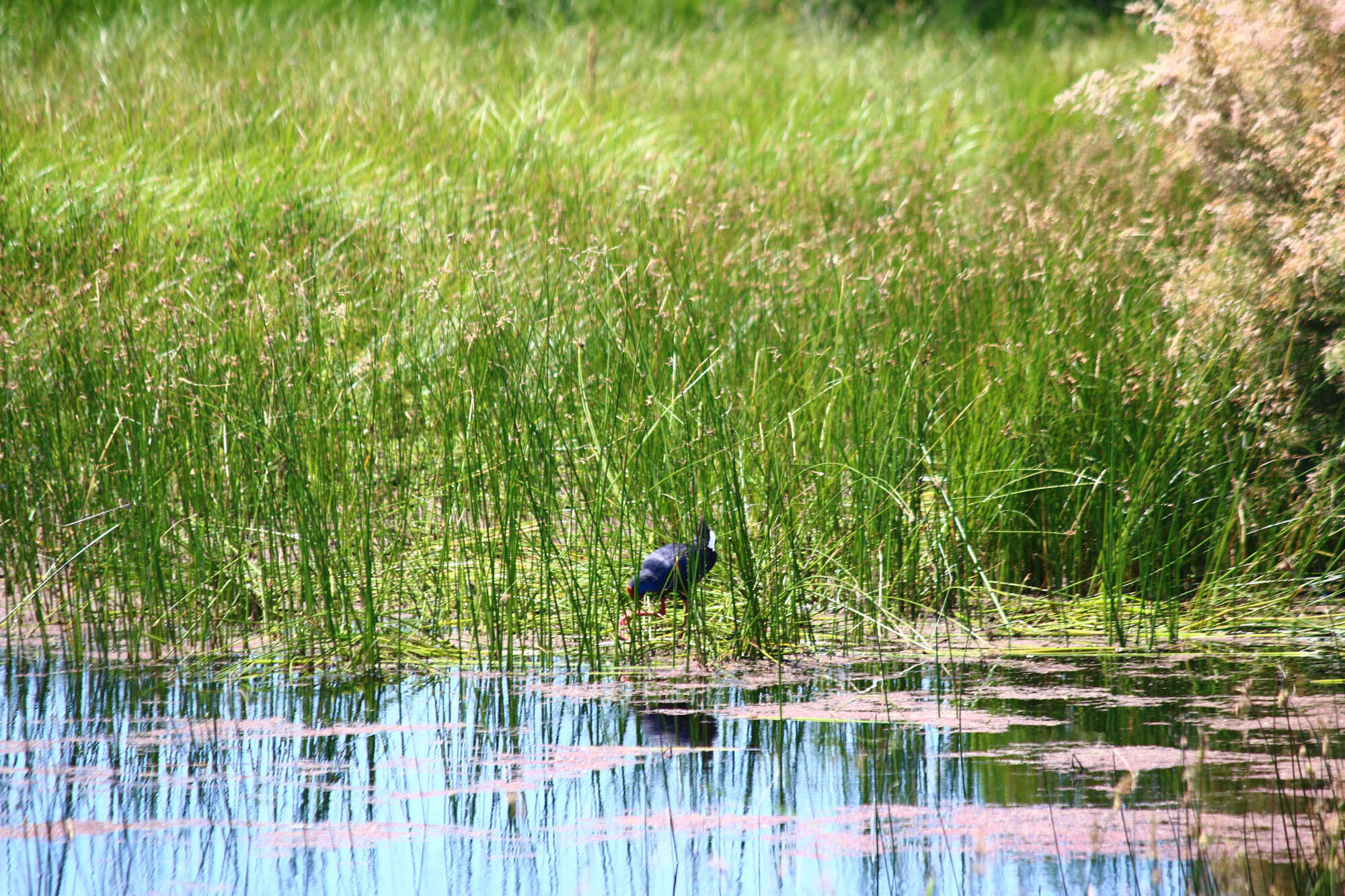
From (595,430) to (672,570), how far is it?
0.68 meters

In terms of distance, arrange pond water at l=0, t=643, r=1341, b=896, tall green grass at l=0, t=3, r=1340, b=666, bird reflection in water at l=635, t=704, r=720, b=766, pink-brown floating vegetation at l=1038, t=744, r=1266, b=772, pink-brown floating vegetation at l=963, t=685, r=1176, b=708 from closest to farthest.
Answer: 1. pond water at l=0, t=643, r=1341, b=896
2. pink-brown floating vegetation at l=1038, t=744, r=1266, b=772
3. bird reflection in water at l=635, t=704, r=720, b=766
4. pink-brown floating vegetation at l=963, t=685, r=1176, b=708
5. tall green grass at l=0, t=3, r=1340, b=666

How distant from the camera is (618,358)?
4.09 meters

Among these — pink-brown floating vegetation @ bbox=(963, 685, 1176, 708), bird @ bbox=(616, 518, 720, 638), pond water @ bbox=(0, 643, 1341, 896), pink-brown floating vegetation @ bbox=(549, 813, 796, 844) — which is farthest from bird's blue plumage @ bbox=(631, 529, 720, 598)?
pink-brown floating vegetation @ bbox=(549, 813, 796, 844)

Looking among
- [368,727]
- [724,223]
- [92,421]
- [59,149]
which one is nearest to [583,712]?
[368,727]

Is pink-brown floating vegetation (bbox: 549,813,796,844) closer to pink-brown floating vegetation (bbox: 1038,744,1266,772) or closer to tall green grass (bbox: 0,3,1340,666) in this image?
pink-brown floating vegetation (bbox: 1038,744,1266,772)

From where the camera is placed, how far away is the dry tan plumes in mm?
3623

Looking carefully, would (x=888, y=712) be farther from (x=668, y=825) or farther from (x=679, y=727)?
(x=668, y=825)

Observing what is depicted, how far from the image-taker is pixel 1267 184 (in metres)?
3.84

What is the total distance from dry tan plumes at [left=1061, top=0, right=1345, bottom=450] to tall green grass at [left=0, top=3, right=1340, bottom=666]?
0.17 metres

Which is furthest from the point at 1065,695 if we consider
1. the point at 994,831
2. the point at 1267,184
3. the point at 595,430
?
the point at 1267,184

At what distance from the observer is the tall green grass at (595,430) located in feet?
11.8

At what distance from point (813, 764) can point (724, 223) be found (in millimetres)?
3523

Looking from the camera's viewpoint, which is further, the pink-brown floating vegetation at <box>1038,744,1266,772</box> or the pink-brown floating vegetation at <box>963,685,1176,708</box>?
the pink-brown floating vegetation at <box>963,685,1176,708</box>

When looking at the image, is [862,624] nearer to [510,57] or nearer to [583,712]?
[583,712]
